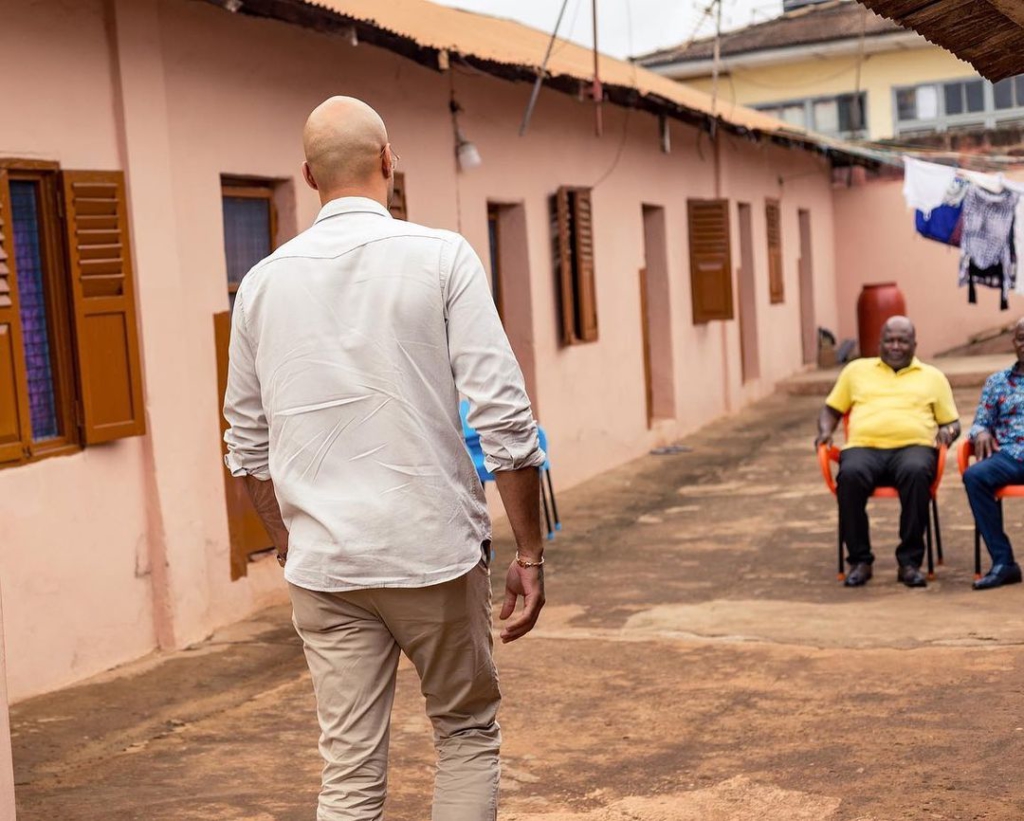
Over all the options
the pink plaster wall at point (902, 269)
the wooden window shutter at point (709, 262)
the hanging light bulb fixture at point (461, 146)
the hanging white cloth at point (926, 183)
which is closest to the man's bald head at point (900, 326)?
the hanging light bulb fixture at point (461, 146)

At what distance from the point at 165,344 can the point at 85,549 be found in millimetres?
1020

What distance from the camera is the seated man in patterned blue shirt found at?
22.6 feet

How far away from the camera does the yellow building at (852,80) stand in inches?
1070

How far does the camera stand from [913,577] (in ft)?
23.2

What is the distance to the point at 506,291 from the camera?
432 inches

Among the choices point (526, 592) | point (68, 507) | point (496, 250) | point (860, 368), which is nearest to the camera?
point (526, 592)

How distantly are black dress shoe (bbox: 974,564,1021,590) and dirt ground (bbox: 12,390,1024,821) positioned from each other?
77 mm

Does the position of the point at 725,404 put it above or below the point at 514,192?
below

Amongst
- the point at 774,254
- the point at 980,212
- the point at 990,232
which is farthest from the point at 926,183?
the point at 774,254

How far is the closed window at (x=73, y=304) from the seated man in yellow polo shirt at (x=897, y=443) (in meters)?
3.31

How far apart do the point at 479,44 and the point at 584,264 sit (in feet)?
8.06

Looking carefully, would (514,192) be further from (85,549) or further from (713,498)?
(85,549)

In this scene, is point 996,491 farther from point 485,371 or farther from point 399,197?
point 485,371

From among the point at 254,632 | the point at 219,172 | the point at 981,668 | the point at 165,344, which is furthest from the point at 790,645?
Result: the point at 219,172
